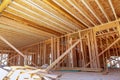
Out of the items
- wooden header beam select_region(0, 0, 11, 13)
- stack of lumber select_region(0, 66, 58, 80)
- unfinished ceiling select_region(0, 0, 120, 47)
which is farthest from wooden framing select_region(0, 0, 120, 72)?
stack of lumber select_region(0, 66, 58, 80)

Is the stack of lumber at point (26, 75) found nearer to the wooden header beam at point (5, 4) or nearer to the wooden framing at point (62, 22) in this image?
the wooden framing at point (62, 22)

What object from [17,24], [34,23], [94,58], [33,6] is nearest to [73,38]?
[94,58]

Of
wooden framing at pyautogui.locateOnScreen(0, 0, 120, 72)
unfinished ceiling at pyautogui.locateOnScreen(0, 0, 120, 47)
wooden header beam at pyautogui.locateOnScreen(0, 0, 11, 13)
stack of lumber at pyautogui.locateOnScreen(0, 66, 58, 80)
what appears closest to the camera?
stack of lumber at pyautogui.locateOnScreen(0, 66, 58, 80)

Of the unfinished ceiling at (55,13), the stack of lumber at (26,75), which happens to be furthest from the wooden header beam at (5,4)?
the stack of lumber at (26,75)

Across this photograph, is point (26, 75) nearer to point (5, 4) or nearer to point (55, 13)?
point (5, 4)

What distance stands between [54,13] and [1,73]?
2.80 meters

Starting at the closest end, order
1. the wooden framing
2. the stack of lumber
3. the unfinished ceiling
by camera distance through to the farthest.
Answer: the stack of lumber, the unfinished ceiling, the wooden framing

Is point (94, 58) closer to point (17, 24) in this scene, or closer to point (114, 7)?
point (114, 7)

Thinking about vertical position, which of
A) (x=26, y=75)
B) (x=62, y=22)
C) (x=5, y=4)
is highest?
(x=5, y=4)

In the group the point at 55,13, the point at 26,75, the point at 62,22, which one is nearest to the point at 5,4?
the point at 55,13

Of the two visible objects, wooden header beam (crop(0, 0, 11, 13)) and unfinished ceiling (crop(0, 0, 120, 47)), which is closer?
wooden header beam (crop(0, 0, 11, 13))

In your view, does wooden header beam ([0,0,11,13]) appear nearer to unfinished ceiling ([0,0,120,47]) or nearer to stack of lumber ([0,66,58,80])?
unfinished ceiling ([0,0,120,47])

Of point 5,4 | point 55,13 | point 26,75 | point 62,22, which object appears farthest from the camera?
point 62,22

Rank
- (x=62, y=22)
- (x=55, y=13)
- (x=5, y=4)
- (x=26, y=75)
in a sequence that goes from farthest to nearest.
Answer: (x=62, y=22) → (x=55, y=13) → (x=5, y=4) → (x=26, y=75)
